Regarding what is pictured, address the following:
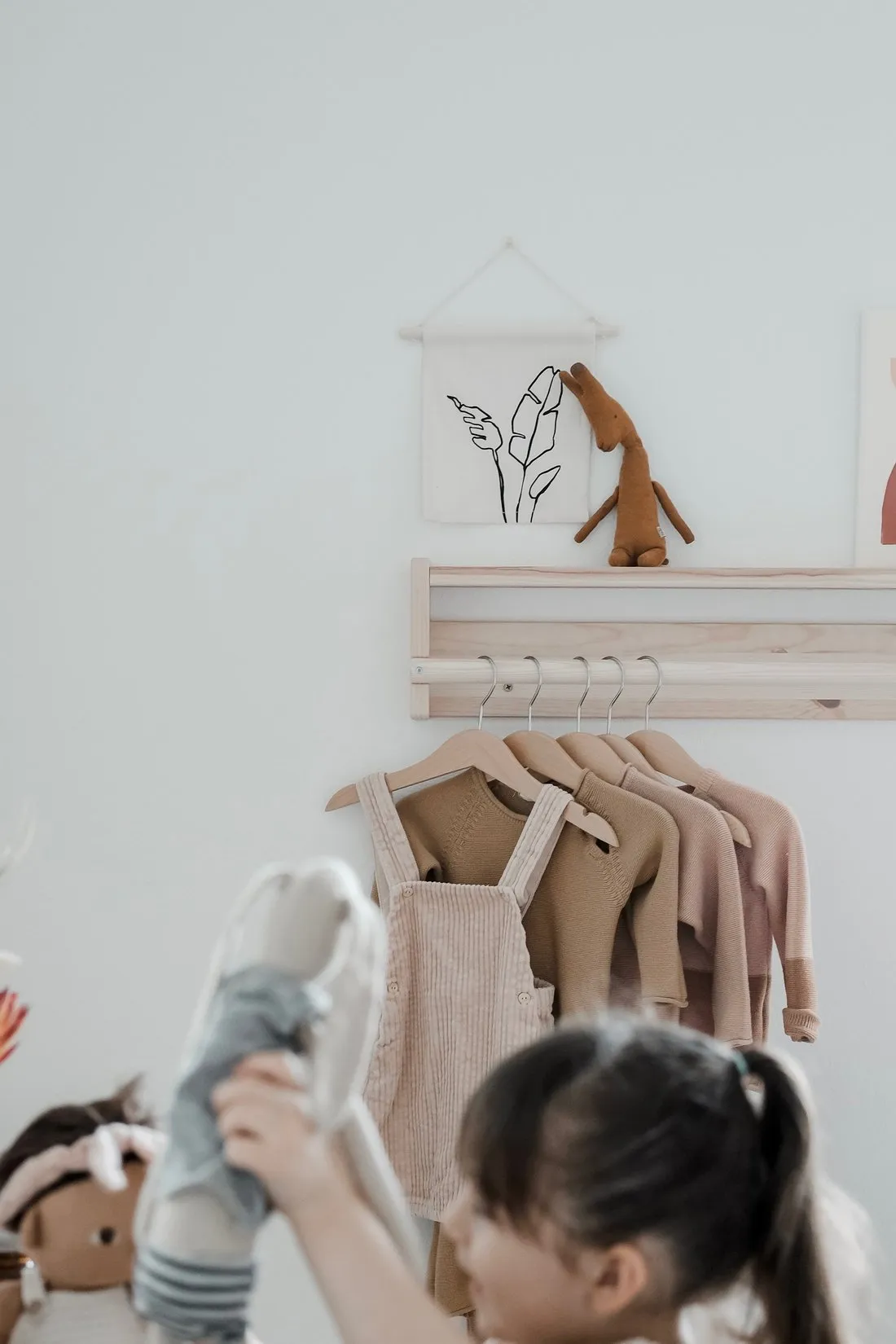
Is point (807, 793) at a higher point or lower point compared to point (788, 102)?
lower

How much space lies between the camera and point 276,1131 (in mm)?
670

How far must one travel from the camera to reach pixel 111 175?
179cm

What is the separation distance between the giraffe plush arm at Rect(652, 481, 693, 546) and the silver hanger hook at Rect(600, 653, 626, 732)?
0.19 metres

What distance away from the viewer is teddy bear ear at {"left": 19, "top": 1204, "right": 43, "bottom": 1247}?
0.84 m

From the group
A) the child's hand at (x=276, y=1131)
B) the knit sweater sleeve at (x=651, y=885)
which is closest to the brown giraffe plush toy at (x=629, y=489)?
the knit sweater sleeve at (x=651, y=885)

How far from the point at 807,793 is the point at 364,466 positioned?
776 mm

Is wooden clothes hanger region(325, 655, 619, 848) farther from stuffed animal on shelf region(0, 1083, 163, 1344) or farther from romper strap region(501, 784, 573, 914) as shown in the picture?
stuffed animal on shelf region(0, 1083, 163, 1344)

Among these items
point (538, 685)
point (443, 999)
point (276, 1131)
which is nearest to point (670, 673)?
point (538, 685)

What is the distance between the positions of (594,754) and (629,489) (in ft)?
1.21

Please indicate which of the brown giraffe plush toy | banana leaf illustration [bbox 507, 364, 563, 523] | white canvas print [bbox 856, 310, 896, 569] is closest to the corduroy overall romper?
the brown giraffe plush toy

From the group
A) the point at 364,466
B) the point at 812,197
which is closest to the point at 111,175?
the point at 364,466

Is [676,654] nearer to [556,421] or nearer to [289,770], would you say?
[556,421]

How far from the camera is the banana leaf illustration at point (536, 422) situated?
1.79m

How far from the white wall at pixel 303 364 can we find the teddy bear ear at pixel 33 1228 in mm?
961
